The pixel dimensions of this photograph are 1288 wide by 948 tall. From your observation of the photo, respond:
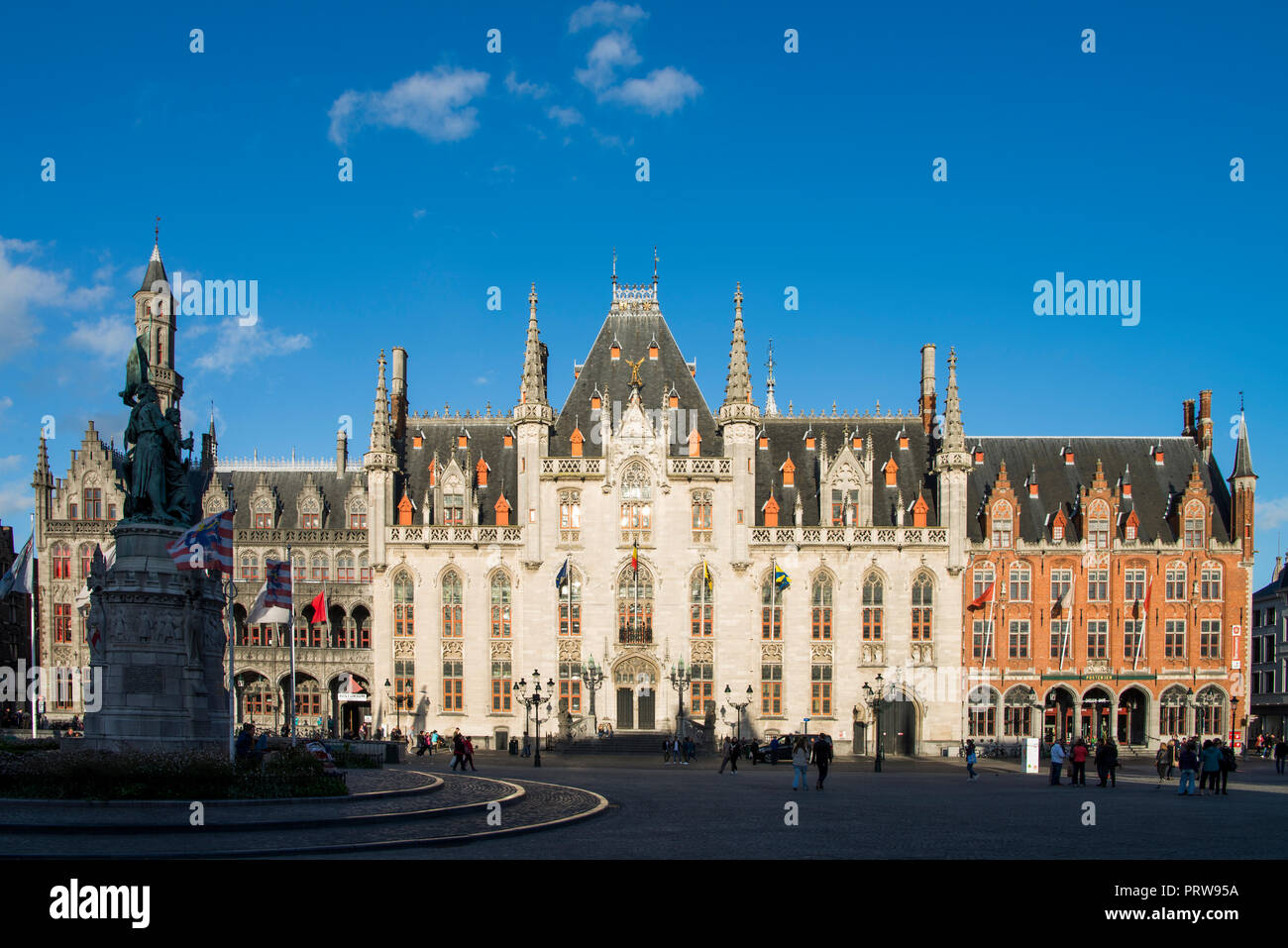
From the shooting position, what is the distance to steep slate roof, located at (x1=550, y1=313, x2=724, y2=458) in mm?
68438

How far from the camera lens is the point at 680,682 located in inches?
2574

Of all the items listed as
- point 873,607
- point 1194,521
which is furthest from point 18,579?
point 1194,521

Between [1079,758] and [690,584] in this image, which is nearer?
[1079,758]

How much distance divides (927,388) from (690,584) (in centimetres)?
2094

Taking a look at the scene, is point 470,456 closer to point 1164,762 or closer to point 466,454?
point 466,454

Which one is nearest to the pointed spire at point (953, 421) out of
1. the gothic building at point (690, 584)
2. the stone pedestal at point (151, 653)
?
the gothic building at point (690, 584)

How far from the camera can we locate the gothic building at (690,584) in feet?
217

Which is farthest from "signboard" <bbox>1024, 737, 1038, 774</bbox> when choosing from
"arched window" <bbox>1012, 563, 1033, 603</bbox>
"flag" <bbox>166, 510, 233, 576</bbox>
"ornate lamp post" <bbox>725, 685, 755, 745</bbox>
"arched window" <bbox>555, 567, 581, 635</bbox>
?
"flag" <bbox>166, 510, 233, 576</bbox>

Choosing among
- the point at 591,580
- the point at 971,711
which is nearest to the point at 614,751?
the point at 591,580

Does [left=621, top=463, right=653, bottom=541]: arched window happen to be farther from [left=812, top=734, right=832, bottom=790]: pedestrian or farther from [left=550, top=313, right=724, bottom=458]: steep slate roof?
[left=812, top=734, right=832, bottom=790]: pedestrian

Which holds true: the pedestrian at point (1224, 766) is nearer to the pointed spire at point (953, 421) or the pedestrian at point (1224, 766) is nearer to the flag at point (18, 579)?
the pointed spire at point (953, 421)

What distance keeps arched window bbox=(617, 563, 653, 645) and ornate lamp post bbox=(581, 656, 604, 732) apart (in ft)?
7.08
